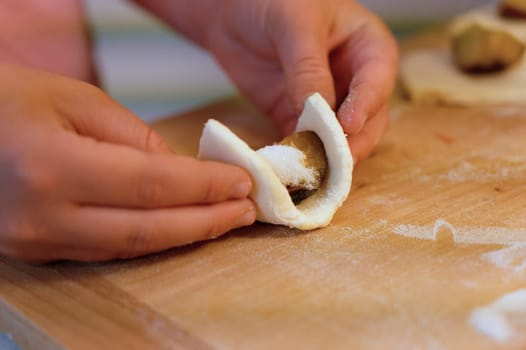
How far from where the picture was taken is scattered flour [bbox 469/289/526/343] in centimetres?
65

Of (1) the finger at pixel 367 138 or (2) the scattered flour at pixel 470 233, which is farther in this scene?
(1) the finger at pixel 367 138

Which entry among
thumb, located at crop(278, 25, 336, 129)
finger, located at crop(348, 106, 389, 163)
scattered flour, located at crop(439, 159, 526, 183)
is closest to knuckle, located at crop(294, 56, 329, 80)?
thumb, located at crop(278, 25, 336, 129)

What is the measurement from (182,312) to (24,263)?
24cm

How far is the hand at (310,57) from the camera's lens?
97 centimetres

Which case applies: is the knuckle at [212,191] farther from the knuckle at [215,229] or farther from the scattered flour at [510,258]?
the scattered flour at [510,258]

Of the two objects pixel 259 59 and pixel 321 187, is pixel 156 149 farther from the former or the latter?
pixel 259 59

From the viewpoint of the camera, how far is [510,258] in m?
0.77

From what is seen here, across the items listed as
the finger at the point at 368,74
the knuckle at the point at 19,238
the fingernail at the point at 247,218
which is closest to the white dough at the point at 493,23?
the finger at the point at 368,74

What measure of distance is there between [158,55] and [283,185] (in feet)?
4.61

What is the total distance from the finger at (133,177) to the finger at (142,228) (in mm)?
12

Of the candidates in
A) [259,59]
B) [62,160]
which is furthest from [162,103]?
[62,160]

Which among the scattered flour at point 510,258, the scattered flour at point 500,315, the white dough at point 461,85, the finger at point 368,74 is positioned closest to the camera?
the scattered flour at point 500,315

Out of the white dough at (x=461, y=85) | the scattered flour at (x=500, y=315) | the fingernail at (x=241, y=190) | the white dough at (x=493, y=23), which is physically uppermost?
the white dough at (x=493, y=23)

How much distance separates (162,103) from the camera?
2115mm
